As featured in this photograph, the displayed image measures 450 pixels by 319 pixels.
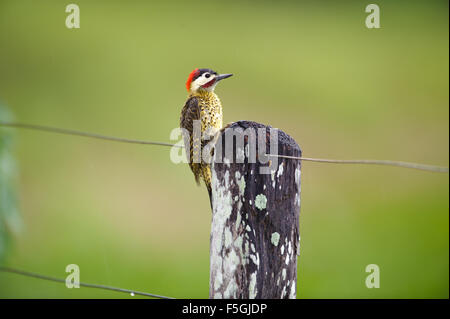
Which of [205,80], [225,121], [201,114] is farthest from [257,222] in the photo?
[225,121]

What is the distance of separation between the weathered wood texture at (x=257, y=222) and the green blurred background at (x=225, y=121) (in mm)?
3049

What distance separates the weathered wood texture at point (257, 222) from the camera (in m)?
2.40

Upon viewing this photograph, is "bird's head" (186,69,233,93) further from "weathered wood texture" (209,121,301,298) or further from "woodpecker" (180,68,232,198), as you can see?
"weathered wood texture" (209,121,301,298)

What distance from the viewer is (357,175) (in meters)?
12.1

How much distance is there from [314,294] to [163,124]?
5664 mm

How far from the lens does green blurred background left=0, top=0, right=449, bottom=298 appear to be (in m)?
9.04

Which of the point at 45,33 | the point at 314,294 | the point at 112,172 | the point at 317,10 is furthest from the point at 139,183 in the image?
the point at 317,10

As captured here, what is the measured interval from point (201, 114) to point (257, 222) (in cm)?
180

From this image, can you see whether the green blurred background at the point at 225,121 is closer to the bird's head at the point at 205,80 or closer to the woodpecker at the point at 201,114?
the woodpecker at the point at 201,114

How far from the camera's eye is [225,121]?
10.7m

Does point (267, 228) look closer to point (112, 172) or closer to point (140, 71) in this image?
point (112, 172)

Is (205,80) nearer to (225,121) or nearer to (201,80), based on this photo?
(201,80)

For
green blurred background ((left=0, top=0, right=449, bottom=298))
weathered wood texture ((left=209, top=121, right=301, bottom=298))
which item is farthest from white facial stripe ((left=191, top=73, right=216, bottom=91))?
green blurred background ((left=0, top=0, right=449, bottom=298))

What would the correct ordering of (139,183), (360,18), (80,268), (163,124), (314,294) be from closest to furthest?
(314,294)
(80,268)
(139,183)
(163,124)
(360,18)
